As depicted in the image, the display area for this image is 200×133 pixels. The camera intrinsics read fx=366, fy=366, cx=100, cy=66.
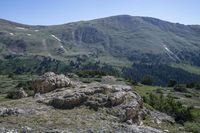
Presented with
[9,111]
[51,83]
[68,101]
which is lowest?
[9,111]

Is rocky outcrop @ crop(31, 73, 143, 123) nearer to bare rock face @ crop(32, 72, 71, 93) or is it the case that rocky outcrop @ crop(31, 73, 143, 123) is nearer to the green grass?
bare rock face @ crop(32, 72, 71, 93)

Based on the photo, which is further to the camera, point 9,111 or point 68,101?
point 68,101

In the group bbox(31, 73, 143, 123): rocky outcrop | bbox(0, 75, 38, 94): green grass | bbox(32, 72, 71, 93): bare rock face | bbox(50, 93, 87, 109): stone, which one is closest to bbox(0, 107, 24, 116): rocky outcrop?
bbox(31, 73, 143, 123): rocky outcrop

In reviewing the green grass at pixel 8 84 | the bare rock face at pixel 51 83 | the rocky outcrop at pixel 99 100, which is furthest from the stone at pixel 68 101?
the green grass at pixel 8 84

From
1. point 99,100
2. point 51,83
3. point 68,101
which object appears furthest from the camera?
point 51,83

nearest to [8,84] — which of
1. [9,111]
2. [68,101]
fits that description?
[68,101]

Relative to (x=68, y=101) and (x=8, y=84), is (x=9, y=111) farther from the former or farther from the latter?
(x=8, y=84)

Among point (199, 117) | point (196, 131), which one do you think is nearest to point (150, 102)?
point (199, 117)

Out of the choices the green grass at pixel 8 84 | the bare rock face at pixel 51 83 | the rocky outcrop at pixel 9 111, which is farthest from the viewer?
the green grass at pixel 8 84

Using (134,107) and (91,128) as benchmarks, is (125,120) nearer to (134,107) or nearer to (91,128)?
(134,107)

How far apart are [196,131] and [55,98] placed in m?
13.8

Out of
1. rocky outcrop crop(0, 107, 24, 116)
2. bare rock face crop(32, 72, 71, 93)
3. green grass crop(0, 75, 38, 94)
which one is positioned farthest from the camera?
green grass crop(0, 75, 38, 94)

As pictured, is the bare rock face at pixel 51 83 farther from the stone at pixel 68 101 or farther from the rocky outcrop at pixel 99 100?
the stone at pixel 68 101

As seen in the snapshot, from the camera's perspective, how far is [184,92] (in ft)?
373
